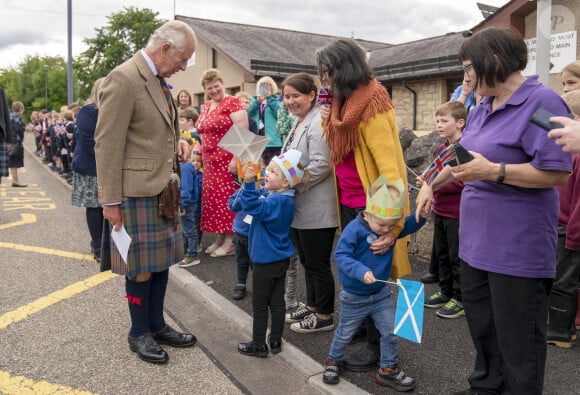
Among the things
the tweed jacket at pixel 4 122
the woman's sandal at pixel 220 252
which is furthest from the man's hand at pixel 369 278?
the tweed jacket at pixel 4 122

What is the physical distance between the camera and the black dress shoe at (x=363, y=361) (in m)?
3.23

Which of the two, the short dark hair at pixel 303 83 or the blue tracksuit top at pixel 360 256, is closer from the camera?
the blue tracksuit top at pixel 360 256

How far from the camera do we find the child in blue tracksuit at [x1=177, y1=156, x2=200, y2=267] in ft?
19.0

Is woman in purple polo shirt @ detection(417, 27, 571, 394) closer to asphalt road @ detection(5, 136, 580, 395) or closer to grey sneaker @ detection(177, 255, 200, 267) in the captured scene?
asphalt road @ detection(5, 136, 580, 395)

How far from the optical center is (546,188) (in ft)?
7.52

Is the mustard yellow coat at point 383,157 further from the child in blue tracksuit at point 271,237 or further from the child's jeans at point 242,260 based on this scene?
the child's jeans at point 242,260

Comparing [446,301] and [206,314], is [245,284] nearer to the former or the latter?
[206,314]

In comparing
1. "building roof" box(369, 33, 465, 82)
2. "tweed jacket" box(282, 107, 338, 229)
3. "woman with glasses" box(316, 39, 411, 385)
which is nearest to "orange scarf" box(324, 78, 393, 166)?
"woman with glasses" box(316, 39, 411, 385)

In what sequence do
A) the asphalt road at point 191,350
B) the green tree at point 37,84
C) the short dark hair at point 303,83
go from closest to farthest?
the asphalt road at point 191,350, the short dark hair at point 303,83, the green tree at point 37,84

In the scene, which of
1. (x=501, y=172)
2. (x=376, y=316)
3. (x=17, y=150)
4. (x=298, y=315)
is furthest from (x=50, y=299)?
(x=17, y=150)

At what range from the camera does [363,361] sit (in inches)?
128

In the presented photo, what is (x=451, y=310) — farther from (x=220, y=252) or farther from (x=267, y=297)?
(x=220, y=252)

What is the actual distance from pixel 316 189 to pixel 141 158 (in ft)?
3.93

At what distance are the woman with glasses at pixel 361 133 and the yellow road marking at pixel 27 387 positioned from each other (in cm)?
171
